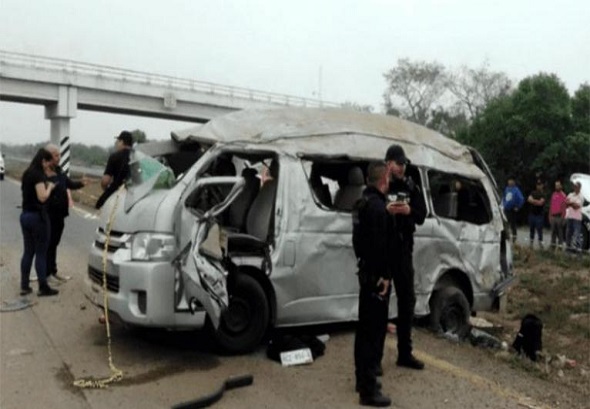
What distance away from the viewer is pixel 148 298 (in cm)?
556

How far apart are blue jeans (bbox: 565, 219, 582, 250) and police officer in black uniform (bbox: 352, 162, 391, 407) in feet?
37.2

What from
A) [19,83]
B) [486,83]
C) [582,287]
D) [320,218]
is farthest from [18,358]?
[486,83]

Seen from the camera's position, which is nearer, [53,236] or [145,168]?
[145,168]

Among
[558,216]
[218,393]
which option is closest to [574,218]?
[558,216]

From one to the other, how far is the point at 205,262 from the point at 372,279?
1489mm

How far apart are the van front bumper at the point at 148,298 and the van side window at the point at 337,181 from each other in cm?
185

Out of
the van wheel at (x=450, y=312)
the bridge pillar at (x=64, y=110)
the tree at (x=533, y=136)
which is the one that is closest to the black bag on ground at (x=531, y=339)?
the van wheel at (x=450, y=312)

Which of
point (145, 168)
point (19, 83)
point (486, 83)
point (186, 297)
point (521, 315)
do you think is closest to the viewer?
point (186, 297)

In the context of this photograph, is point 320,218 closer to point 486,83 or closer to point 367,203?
point 367,203

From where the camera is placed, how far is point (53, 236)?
8.95 m

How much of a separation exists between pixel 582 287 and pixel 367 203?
28.1 feet

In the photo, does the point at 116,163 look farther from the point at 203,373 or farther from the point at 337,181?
the point at 203,373

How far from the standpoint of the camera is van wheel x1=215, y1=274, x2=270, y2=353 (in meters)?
6.04

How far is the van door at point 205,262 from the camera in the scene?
5523mm
